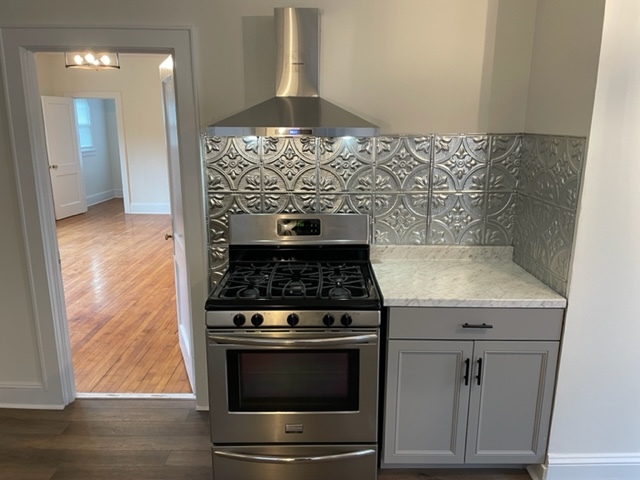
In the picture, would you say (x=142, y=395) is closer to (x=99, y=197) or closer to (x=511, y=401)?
(x=511, y=401)

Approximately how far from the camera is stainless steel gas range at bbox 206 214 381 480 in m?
2.08

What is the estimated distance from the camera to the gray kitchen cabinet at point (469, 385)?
7.03 ft

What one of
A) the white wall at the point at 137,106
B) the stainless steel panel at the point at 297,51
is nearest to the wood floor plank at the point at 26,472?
the stainless steel panel at the point at 297,51

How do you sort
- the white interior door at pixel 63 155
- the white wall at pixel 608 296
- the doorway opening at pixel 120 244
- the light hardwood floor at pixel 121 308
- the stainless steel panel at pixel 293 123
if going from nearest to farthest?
the white wall at pixel 608 296
the stainless steel panel at pixel 293 123
the light hardwood floor at pixel 121 308
the doorway opening at pixel 120 244
the white interior door at pixel 63 155

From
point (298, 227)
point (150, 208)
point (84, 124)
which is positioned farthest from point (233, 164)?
point (84, 124)

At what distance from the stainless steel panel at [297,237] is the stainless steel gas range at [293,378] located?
36 cm

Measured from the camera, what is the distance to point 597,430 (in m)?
2.27

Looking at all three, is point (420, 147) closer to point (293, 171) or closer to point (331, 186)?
point (331, 186)

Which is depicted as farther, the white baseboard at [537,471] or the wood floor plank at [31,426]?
the wood floor plank at [31,426]

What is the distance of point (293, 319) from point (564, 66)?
166cm

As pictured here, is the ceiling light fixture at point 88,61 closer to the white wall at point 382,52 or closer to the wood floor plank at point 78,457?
the white wall at point 382,52

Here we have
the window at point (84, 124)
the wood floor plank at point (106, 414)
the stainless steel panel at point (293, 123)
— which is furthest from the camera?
the window at point (84, 124)

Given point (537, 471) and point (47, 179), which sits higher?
point (47, 179)

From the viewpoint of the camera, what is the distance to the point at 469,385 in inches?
86.7
